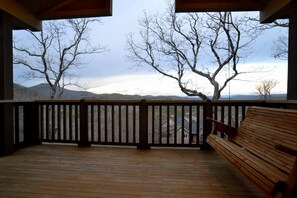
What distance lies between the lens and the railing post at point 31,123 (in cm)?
426

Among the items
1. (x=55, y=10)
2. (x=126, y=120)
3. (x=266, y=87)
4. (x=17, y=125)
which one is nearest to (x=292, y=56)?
(x=126, y=120)

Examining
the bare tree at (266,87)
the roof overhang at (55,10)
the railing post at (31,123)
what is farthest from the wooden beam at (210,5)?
the railing post at (31,123)

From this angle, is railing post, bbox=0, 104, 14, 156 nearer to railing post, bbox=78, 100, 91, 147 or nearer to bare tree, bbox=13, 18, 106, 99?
railing post, bbox=78, 100, 91, 147

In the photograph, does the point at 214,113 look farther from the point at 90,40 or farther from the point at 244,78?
the point at 90,40

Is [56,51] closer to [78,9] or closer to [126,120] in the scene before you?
[78,9]

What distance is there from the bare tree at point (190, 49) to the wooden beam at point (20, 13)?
310 cm

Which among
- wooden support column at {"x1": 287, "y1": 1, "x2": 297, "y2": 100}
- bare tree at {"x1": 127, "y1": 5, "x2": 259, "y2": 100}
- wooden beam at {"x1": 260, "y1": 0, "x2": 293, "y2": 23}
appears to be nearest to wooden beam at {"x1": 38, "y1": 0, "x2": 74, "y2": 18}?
bare tree at {"x1": 127, "y1": 5, "x2": 259, "y2": 100}

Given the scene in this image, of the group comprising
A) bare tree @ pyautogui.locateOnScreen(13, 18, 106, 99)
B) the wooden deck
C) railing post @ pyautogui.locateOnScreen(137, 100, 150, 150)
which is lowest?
the wooden deck

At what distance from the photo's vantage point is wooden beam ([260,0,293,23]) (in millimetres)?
3252

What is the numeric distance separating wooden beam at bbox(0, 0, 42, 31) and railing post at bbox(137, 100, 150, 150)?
259cm

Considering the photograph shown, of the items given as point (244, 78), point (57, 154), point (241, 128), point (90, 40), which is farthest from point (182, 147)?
point (90, 40)

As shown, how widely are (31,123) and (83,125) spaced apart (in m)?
1.09

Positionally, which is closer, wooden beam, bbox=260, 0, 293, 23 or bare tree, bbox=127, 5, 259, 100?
wooden beam, bbox=260, 0, 293, 23

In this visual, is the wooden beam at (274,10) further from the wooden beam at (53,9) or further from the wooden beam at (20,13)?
the wooden beam at (20,13)
